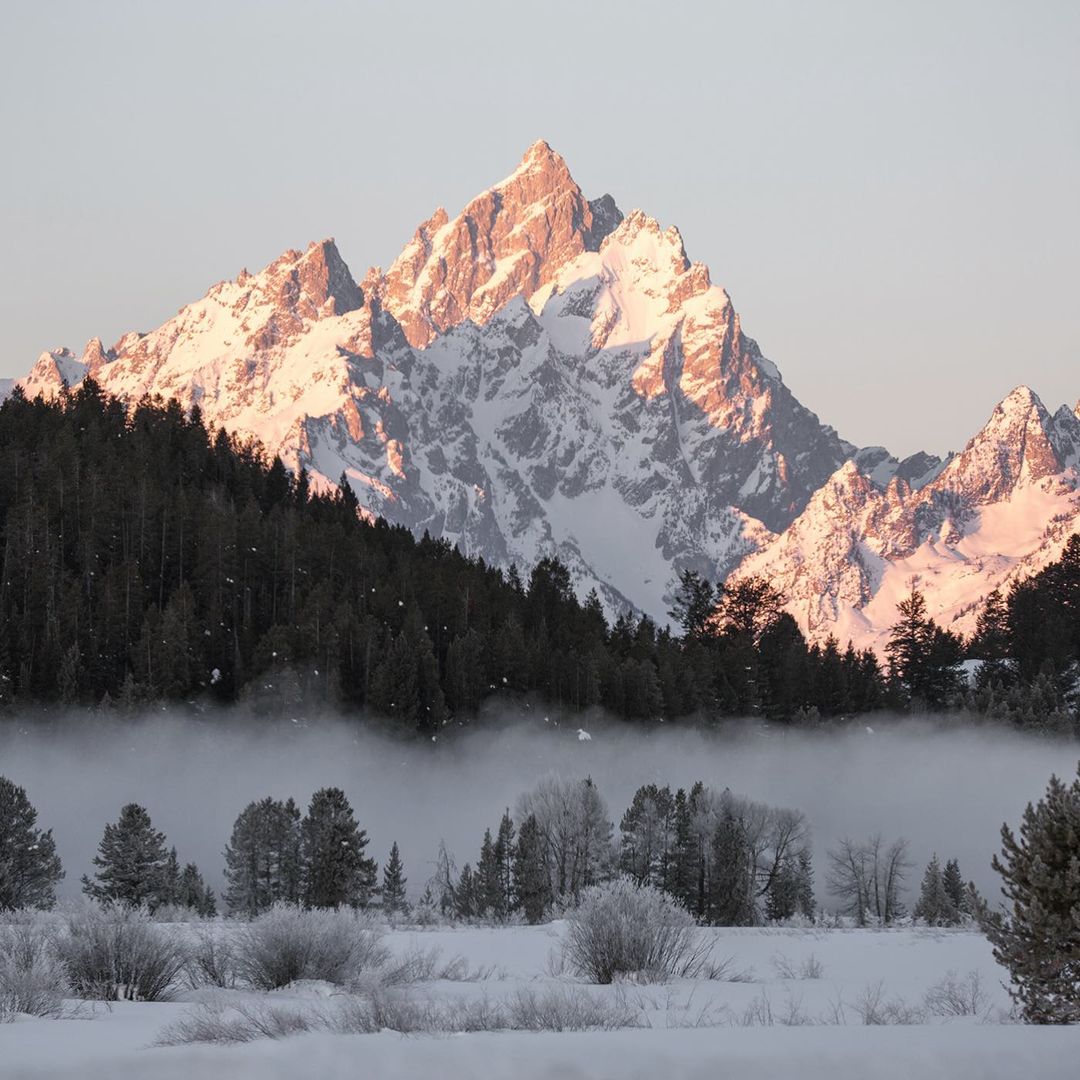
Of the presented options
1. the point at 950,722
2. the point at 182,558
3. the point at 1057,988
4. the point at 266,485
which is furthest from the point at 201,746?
the point at 1057,988

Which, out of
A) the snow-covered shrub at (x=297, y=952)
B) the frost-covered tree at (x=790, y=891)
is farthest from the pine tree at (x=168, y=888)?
the snow-covered shrub at (x=297, y=952)

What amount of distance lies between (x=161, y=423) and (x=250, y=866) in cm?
9690

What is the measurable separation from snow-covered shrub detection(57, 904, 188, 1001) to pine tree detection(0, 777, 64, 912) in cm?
3987

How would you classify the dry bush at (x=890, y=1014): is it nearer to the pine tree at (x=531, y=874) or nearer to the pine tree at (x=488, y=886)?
the pine tree at (x=531, y=874)

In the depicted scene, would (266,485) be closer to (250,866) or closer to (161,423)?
(161,423)

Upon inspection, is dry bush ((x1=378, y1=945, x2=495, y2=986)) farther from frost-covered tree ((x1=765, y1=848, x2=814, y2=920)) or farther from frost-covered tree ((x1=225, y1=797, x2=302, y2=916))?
frost-covered tree ((x1=765, y1=848, x2=814, y2=920))

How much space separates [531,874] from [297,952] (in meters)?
54.6

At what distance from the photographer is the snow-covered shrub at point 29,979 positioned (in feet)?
56.4

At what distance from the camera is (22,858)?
6400 centimetres

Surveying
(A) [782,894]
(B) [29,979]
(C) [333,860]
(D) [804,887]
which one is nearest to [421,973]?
(B) [29,979]

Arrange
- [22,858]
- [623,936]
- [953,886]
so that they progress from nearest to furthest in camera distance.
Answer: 1. [623,936]
2. [22,858]
3. [953,886]

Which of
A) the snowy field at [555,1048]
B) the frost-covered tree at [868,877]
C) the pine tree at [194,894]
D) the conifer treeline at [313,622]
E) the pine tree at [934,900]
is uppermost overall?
the conifer treeline at [313,622]

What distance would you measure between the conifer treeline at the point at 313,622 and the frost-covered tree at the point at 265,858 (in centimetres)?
3834

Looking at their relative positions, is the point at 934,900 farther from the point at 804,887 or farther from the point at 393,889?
the point at 393,889
